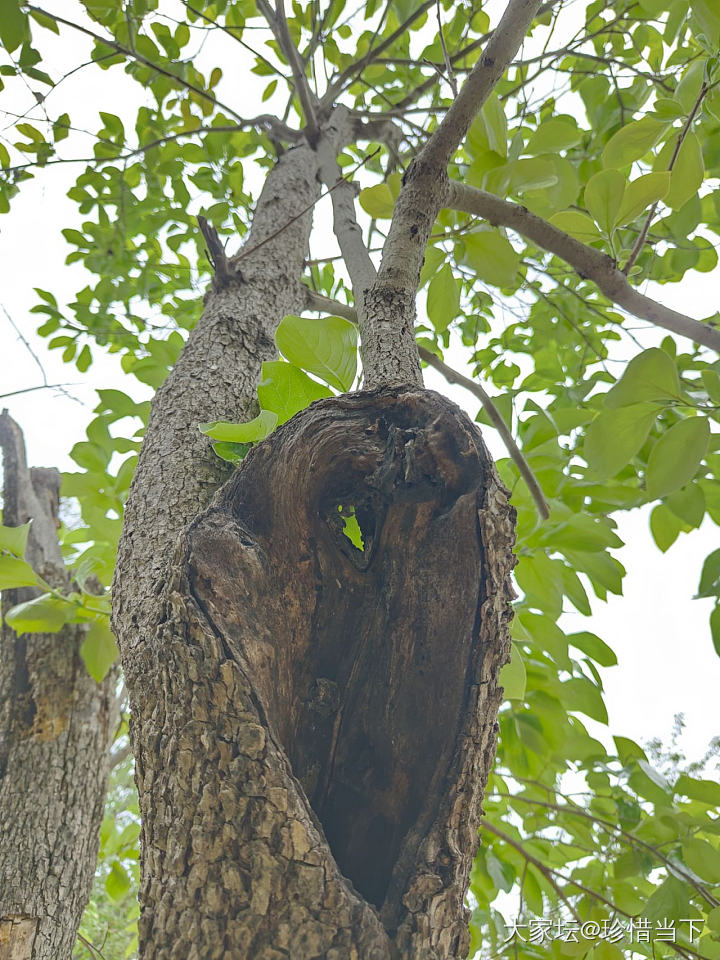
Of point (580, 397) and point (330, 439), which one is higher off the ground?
point (580, 397)

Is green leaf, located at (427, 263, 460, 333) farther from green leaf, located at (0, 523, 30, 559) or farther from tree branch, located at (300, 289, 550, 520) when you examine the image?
green leaf, located at (0, 523, 30, 559)

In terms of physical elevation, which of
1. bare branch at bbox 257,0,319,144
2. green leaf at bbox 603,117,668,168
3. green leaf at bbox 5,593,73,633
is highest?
bare branch at bbox 257,0,319,144

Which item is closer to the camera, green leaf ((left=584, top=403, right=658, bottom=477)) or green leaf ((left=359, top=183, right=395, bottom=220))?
green leaf ((left=584, top=403, right=658, bottom=477))

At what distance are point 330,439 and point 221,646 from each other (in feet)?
0.60

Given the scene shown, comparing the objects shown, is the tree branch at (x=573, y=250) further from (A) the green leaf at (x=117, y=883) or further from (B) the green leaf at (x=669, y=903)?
(A) the green leaf at (x=117, y=883)

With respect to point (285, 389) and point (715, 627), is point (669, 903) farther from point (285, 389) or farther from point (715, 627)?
point (285, 389)

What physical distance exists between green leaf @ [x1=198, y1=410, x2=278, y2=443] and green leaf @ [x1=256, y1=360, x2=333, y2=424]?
6 cm

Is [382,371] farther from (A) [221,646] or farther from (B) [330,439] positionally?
(A) [221,646]

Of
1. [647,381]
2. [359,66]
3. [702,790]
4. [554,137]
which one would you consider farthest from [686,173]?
[359,66]

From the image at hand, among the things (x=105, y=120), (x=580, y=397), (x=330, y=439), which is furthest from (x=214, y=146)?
(x=330, y=439)

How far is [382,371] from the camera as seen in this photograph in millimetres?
617

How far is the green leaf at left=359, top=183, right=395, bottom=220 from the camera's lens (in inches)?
33.5

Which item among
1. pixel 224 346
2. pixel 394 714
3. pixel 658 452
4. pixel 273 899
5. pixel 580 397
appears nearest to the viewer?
pixel 273 899

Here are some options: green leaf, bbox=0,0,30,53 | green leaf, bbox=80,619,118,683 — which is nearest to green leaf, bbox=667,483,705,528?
green leaf, bbox=80,619,118,683
